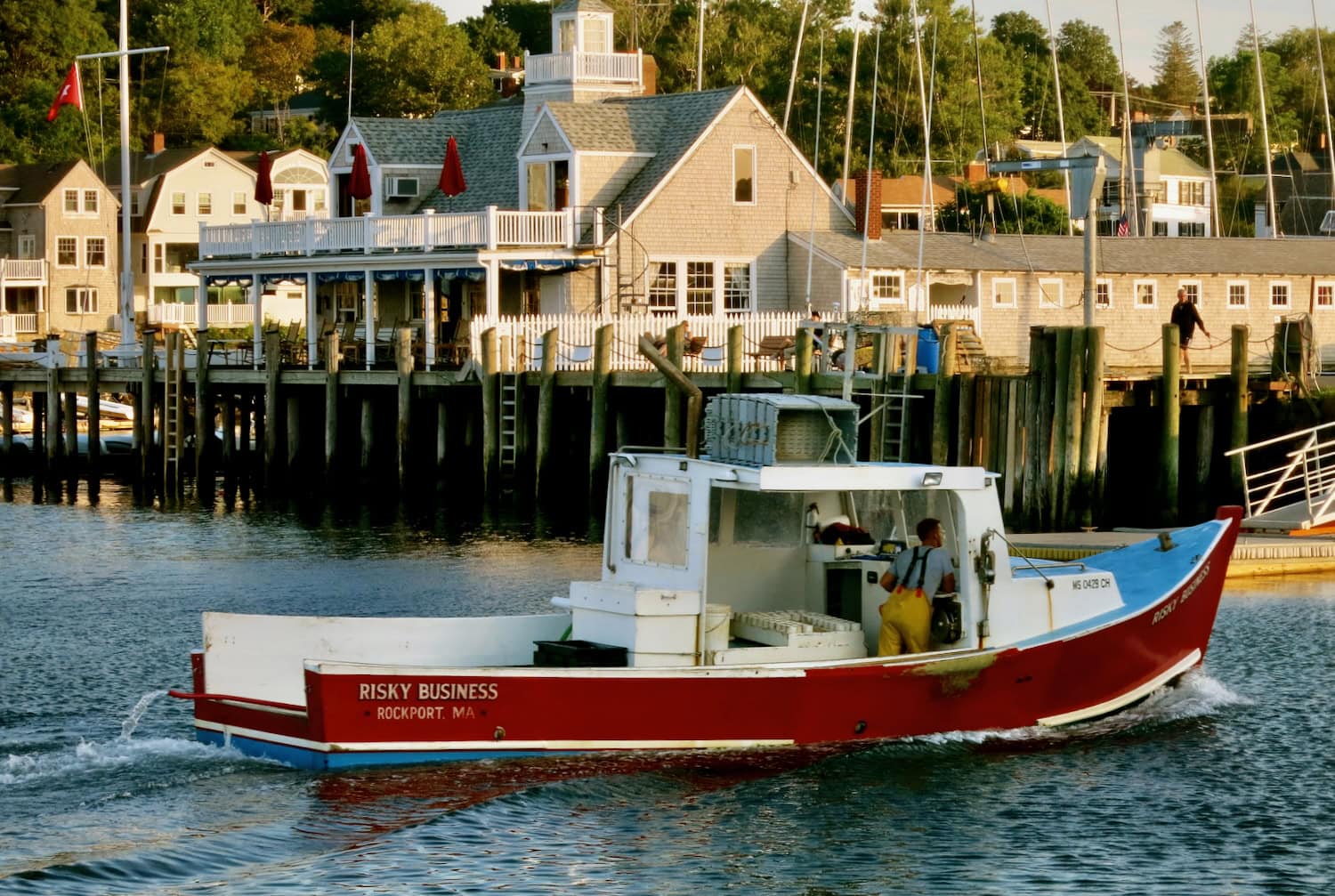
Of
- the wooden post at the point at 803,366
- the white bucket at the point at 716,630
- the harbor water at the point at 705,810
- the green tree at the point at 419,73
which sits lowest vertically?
the harbor water at the point at 705,810

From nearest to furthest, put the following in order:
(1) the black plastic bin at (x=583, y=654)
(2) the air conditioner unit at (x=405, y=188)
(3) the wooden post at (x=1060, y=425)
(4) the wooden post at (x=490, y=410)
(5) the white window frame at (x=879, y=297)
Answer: (1) the black plastic bin at (x=583, y=654)
(3) the wooden post at (x=1060, y=425)
(4) the wooden post at (x=490, y=410)
(5) the white window frame at (x=879, y=297)
(2) the air conditioner unit at (x=405, y=188)

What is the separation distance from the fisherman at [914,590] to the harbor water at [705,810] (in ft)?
3.06

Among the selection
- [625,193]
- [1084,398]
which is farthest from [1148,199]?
[1084,398]

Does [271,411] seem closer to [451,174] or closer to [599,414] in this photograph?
[451,174]

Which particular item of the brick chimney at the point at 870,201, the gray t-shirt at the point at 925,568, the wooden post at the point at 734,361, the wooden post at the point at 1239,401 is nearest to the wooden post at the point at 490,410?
the wooden post at the point at 734,361

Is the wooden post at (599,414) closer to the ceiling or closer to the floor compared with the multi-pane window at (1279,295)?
closer to the floor

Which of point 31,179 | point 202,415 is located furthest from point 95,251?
point 202,415

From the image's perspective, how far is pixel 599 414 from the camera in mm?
40031

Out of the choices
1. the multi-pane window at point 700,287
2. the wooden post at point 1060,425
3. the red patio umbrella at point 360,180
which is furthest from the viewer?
the red patio umbrella at point 360,180

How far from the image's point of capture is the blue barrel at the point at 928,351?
36.4 metres

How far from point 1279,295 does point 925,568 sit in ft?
125

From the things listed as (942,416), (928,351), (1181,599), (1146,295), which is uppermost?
(1146,295)

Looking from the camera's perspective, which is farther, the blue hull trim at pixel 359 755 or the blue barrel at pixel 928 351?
the blue barrel at pixel 928 351

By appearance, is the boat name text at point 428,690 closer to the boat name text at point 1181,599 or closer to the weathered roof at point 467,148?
the boat name text at point 1181,599
